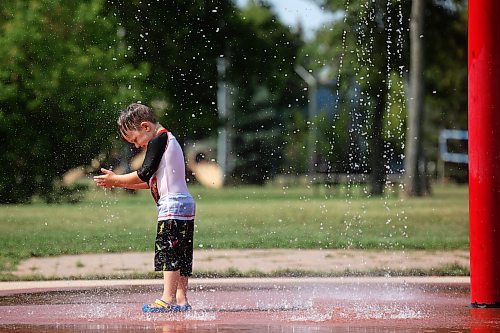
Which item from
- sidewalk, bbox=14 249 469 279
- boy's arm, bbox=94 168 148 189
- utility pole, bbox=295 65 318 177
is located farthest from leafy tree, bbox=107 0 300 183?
boy's arm, bbox=94 168 148 189

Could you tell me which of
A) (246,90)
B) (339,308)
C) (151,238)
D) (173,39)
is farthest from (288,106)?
(339,308)

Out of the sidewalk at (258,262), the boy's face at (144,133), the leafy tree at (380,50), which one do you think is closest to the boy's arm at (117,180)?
the boy's face at (144,133)

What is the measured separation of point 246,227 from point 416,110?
22.5m

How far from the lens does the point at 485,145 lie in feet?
32.8

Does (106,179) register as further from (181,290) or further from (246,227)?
(246,227)

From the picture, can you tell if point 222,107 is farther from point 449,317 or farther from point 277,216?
point 449,317

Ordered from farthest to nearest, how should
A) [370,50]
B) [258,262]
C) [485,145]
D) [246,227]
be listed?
[370,50] → [246,227] → [258,262] → [485,145]

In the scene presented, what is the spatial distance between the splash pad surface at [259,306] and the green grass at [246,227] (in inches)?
133

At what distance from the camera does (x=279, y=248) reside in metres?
18.1

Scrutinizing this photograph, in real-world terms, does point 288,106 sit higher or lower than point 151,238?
higher

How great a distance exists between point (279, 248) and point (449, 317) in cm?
870

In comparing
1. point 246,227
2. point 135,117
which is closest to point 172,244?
point 135,117

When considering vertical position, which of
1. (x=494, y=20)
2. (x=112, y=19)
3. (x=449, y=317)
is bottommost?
(x=449, y=317)

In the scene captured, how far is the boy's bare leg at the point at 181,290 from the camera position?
9.71 meters
